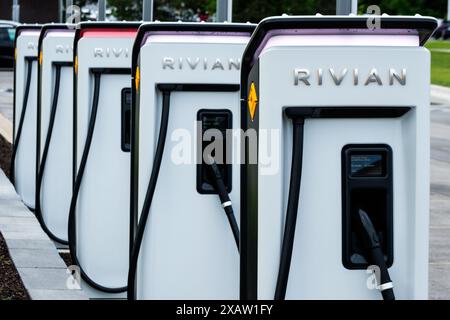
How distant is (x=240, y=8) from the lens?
66.9 meters

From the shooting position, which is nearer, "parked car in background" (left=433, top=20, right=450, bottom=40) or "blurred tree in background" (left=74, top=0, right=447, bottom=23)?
"blurred tree in background" (left=74, top=0, right=447, bottom=23)

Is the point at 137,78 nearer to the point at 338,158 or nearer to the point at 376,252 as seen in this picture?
the point at 338,158

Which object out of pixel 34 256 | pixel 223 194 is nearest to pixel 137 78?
pixel 223 194

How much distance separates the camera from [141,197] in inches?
263

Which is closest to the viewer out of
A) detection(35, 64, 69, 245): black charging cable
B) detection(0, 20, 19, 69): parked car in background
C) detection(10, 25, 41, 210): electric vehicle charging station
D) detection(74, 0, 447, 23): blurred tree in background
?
detection(35, 64, 69, 245): black charging cable

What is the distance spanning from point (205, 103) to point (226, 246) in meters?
0.73

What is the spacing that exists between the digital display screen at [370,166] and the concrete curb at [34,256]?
269 cm

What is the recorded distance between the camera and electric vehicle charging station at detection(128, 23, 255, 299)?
256 inches

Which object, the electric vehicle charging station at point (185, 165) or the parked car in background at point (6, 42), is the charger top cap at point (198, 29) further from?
the parked car in background at point (6, 42)

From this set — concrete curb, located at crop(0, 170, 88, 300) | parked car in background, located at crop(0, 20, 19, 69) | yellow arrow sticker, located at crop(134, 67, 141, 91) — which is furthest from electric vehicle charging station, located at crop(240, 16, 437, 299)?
parked car in background, located at crop(0, 20, 19, 69)

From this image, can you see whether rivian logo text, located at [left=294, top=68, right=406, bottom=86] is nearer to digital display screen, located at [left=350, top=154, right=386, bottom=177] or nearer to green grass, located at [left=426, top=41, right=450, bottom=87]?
digital display screen, located at [left=350, top=154, right=386, bottom=177]

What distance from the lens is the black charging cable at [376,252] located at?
495 cm

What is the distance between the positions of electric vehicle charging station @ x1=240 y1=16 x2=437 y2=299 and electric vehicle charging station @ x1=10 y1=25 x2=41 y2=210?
7.27 meters
